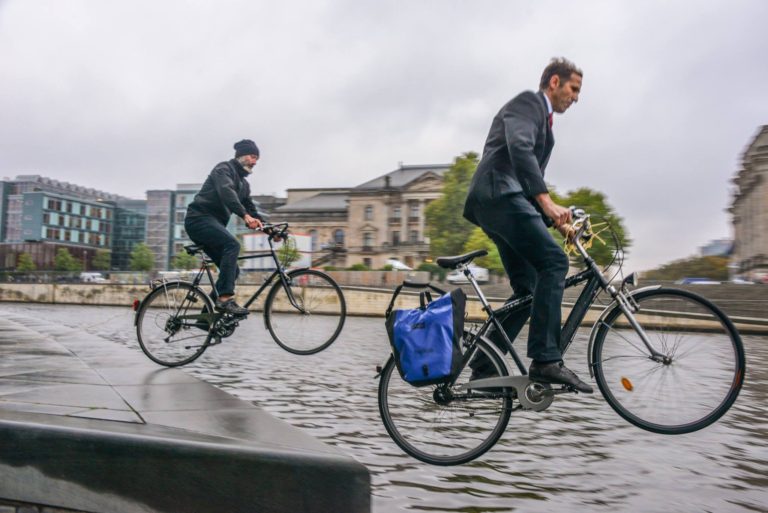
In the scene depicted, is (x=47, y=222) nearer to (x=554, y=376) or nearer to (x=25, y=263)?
(x=25, y=263)

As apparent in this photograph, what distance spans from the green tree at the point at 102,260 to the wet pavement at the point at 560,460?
128014 millimetres

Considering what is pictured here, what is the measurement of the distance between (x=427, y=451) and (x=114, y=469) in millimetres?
1508

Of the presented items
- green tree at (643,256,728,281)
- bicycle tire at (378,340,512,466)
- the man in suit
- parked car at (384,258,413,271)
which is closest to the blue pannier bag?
bicycle tire at (378,340,512,466)

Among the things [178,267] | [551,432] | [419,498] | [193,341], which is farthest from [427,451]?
[178,267]

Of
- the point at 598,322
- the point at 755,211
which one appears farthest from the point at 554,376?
the point at 755,211

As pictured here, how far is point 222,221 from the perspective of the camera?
23.3ft

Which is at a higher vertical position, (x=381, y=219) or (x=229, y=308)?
(x=381, y=219)

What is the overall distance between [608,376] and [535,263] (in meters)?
0.75

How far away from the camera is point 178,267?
362ft

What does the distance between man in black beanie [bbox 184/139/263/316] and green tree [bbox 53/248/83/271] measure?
11365 centimetres

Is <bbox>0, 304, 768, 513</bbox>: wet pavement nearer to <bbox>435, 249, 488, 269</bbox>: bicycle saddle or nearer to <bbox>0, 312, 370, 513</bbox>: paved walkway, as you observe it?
<bbox>0, 312, 370, 513</bbox>: paved walkway

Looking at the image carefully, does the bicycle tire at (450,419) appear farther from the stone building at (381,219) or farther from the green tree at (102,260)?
the green tree at (102,260)

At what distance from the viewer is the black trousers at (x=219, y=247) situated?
684cm

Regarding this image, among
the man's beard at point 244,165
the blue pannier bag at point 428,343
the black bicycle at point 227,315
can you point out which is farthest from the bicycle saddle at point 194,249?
the blue pannier bag at point 428,343
